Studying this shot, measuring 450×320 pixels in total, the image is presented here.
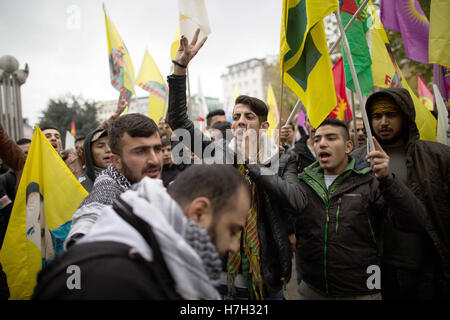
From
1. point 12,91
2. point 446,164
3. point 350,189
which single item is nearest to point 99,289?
point 350,189

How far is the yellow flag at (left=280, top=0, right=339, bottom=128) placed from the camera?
2430 mm

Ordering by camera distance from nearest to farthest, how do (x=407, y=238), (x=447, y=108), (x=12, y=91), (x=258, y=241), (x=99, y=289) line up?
(x=99, y=289), (x=258, y=241), (x=407, y=238), (x=447, y=108), (x=12, y=91)

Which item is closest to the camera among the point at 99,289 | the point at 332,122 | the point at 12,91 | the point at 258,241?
the point at 99,289

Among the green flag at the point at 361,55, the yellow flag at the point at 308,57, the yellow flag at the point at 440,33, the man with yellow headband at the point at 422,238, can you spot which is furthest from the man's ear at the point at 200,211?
the yellow flag at the point at 440,33

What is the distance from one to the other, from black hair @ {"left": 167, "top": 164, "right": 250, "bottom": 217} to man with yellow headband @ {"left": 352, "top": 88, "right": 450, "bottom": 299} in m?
1.90

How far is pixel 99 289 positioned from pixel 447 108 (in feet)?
13.7

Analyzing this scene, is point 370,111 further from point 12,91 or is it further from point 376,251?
point 12,91

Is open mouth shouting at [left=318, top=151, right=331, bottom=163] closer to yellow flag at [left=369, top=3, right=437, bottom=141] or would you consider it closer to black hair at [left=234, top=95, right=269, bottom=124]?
black hair at [left=234, top=95, right=269, bottom=124]

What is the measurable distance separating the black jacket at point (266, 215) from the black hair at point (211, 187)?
958 mm

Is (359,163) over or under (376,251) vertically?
over

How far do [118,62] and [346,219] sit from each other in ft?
14.7

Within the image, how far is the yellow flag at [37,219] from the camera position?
242 cm

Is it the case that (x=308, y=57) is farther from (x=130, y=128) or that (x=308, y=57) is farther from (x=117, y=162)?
(x=117, y=162)

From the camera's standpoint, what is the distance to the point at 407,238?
2434mm
